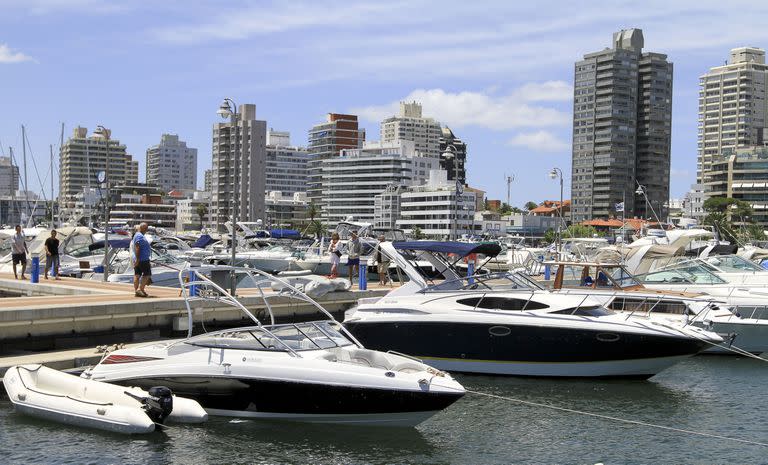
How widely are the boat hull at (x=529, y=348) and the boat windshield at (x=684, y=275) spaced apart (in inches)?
348

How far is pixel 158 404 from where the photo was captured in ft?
52.3

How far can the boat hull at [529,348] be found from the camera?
830 inches

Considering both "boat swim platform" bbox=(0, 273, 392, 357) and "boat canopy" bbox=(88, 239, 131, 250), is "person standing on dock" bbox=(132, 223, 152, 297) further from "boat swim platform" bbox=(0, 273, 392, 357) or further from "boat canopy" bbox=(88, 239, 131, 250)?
"boat canopy" bbox=(88, 239, 131, 250)

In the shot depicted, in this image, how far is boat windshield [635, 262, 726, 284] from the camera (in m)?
29.8

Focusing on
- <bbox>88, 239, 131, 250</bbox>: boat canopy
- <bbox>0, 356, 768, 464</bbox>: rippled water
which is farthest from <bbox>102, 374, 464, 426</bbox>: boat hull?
<bbox>88, 239, 131, 250</bbox>: boat canopy

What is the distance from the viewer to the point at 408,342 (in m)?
21.9

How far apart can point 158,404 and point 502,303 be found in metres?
9.17

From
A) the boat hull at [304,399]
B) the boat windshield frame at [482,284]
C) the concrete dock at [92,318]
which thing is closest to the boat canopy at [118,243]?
the concrete dock at [92,318]

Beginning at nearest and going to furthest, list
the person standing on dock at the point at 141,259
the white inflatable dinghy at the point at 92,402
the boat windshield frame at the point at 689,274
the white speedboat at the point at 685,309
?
the white inflatable dinghy at the point at 92,402
the person standing on dock at the point at 141,259
the white speedboat at the point at 685,309
the boat windshield frame at the point at 689,274

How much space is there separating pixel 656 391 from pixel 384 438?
309 inches

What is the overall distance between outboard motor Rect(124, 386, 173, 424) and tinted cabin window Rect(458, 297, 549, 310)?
8502 mm

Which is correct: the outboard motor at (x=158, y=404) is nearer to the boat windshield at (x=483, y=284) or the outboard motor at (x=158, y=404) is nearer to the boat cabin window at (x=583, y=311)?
the boat windshield at (x=483, y=284)

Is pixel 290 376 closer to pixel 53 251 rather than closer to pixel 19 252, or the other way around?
pixel 53 251

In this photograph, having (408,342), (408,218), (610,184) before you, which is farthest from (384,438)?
(610,184)
